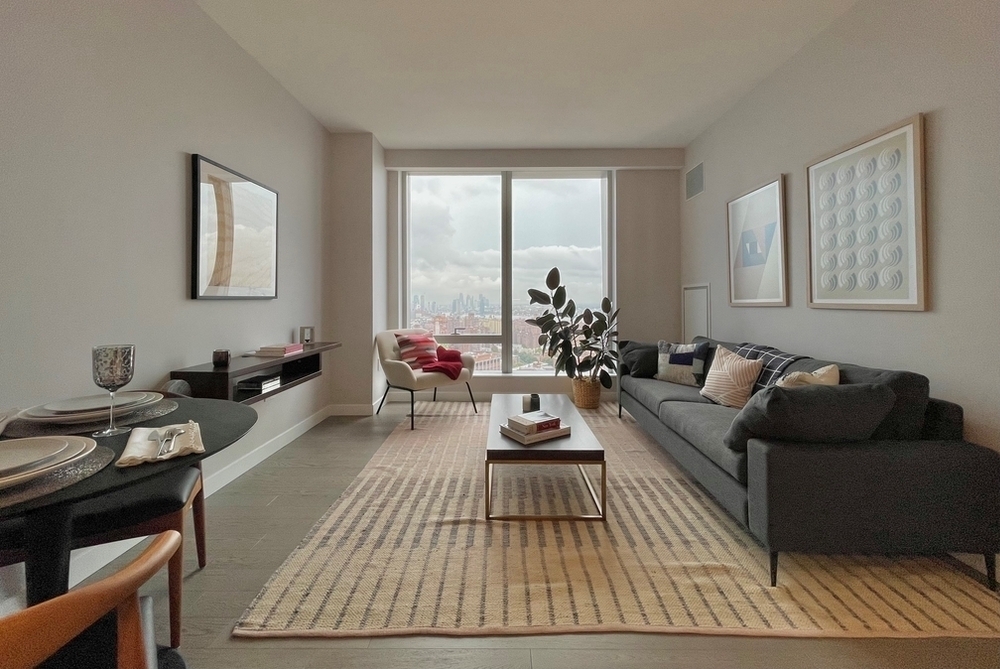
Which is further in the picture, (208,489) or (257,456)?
(257,456)

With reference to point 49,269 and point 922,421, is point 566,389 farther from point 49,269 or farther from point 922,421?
Result: point 49,269

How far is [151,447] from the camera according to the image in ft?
2.85

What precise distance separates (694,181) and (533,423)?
3.57 meters

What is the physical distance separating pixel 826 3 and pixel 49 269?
3996 millimetres

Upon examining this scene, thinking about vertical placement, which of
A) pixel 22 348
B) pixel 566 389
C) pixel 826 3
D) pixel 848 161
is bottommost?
pixel 566 389

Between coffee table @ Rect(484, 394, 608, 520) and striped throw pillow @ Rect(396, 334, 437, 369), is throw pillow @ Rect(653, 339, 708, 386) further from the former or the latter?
striped throw pillow @ Rect(396, 334, 437, 369)

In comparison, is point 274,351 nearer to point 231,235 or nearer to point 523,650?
point 231,235

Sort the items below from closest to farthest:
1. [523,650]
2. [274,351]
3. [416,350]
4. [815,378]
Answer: [523,650], [815,378], [274,351], [416,350]

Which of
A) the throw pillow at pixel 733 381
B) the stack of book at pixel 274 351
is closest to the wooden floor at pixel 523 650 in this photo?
the stack of book at pixel 274 351

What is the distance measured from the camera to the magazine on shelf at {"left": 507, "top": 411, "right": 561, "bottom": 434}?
2.20 metres

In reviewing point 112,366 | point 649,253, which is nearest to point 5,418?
point 112,366

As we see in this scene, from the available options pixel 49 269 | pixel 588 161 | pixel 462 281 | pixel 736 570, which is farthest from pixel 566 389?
pixel 49 269

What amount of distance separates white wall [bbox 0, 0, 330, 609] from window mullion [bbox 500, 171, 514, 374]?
263 centimetres

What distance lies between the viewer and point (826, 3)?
7.73 ft
